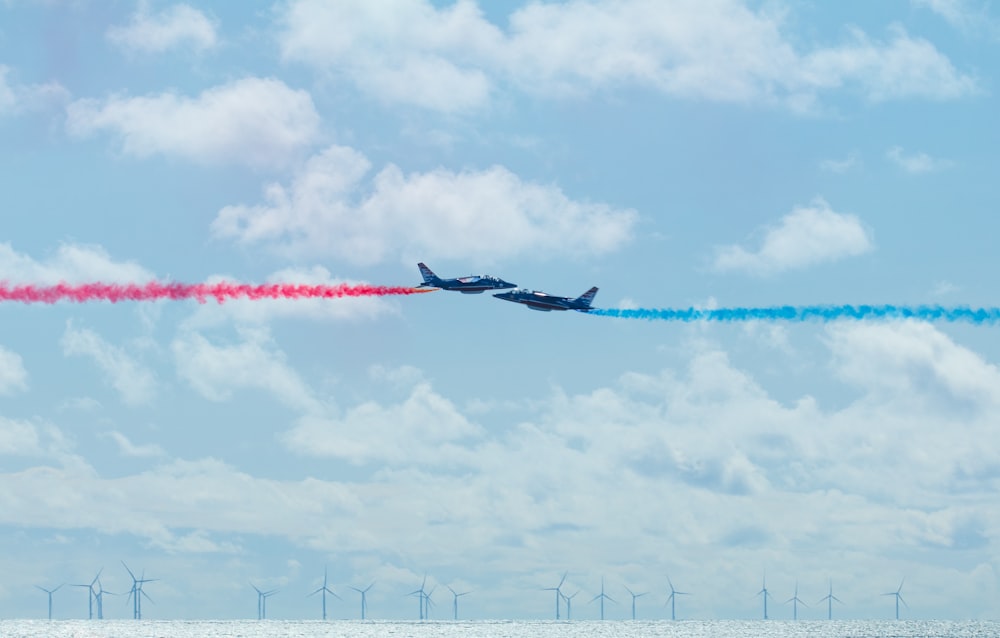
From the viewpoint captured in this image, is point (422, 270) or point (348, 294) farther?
point (422, 270)

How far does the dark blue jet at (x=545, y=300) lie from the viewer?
584 ft

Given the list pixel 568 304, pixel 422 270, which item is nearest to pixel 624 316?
pixel 568 304

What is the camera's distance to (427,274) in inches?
7249

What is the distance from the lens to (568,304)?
179m

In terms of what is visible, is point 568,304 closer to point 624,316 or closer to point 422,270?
point 624,316

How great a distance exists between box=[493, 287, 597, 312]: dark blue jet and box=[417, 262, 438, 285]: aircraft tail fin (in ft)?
30.9

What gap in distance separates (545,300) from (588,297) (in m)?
6.26

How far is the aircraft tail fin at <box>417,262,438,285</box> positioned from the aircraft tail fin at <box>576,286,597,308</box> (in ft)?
65.7

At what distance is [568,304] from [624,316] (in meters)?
9.50

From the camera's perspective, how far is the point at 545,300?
179 metres

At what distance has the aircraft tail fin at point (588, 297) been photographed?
592 feet

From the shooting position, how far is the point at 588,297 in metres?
181

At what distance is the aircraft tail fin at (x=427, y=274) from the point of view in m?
182

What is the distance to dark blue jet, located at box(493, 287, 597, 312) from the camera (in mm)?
178000
